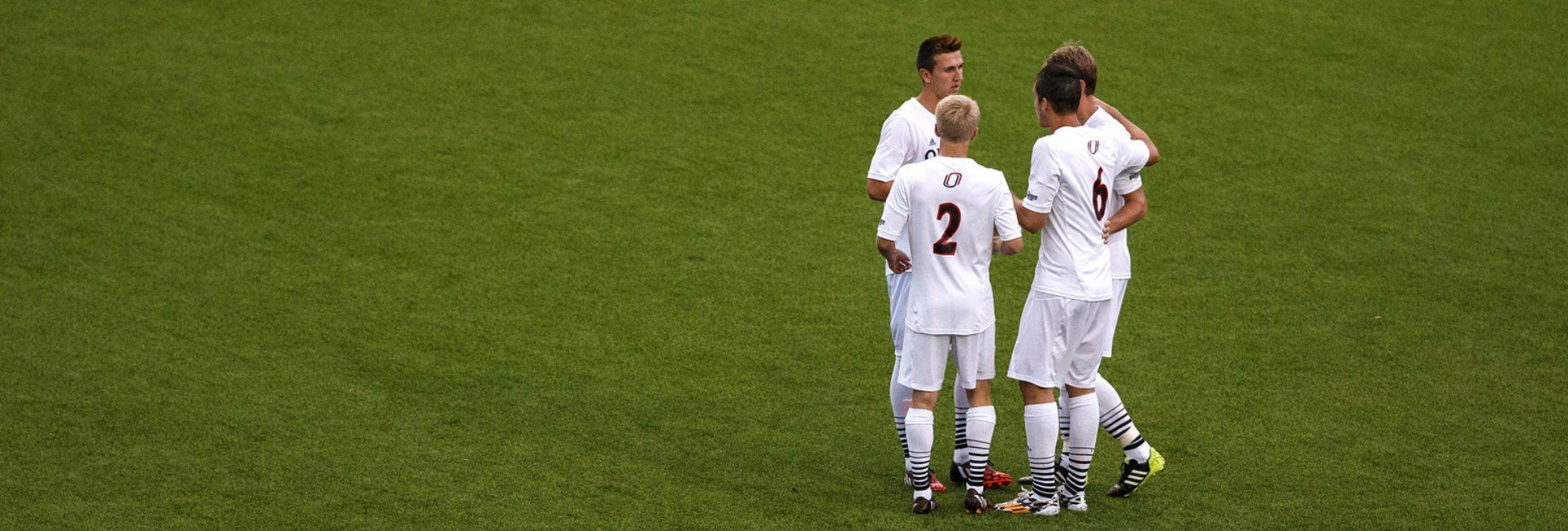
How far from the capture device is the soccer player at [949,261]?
4445 millimetres

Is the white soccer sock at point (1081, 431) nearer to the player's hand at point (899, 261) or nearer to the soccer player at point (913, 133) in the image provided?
the soccer player at point (913, 133)

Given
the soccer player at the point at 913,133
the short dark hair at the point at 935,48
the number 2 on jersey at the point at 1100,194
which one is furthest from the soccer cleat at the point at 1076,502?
the short dark hair at the point at 935,48

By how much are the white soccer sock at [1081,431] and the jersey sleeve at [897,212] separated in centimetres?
94

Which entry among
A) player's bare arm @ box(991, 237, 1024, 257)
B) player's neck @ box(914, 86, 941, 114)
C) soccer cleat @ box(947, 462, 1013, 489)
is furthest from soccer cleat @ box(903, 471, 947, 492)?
player's neck @ box(914, 86, 941, 114)

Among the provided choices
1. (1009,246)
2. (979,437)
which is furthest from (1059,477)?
(1009,246)

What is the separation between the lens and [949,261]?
4523mm

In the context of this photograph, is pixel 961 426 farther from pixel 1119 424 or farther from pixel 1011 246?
pixel 1011 246

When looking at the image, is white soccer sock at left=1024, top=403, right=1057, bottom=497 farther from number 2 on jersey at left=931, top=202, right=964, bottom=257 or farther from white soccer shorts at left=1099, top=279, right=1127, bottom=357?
number 2 on jersey at left=931, top=202, right=964, bottom=257

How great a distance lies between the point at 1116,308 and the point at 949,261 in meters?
0.78

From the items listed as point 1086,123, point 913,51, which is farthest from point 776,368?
point 913,51

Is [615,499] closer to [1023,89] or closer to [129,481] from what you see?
[129,481]

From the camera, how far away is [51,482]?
204 inches

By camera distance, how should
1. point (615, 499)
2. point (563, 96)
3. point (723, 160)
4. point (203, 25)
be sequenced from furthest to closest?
point (203, 25)
point (563, 96)
point (723, 160)
point (615, 499)

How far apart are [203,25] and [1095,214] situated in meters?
8.47
